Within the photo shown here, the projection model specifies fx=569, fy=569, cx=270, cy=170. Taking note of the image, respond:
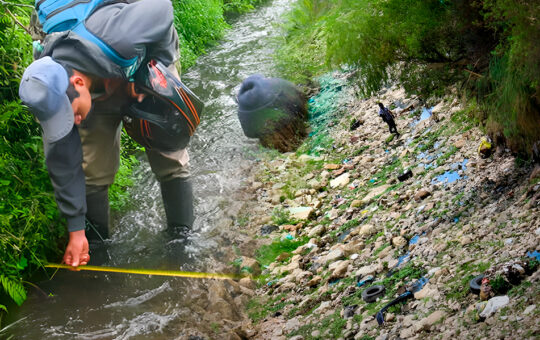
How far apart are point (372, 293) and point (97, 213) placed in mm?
2435

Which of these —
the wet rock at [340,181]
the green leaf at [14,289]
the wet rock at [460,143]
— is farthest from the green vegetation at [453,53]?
the green leaf at [14,289]

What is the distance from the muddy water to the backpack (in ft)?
5.22

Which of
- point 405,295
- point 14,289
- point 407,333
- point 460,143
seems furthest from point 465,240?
point 14,289

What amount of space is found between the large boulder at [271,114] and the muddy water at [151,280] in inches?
9.1

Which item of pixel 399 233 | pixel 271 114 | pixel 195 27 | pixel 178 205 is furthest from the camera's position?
pixel 195 27

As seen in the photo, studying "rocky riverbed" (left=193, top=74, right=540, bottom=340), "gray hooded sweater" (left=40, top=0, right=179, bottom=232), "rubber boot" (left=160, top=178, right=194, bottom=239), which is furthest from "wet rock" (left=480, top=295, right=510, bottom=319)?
"rubber boot" (left=160, top=178, right=194, bottom=239)

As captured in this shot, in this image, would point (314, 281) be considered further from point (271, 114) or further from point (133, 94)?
point (271, 114)

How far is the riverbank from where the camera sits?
2461 millimetres

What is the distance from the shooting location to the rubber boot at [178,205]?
4.44 metres

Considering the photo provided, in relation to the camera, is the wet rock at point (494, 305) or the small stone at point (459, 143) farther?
the small stone at point (459, 143)

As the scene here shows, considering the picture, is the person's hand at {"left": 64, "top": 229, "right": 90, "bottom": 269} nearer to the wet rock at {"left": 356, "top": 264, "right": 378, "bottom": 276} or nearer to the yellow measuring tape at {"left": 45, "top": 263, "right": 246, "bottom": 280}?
the yellow measuring tape at {"left": 45, "top": 263, "right": 246, "bottom": 280}

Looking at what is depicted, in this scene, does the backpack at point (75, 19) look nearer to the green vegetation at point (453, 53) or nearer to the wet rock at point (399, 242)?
the green vegetation at point (453, 53)

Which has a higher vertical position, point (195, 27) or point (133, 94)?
point (133, 94)

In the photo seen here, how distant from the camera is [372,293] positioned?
2891 millimetres
